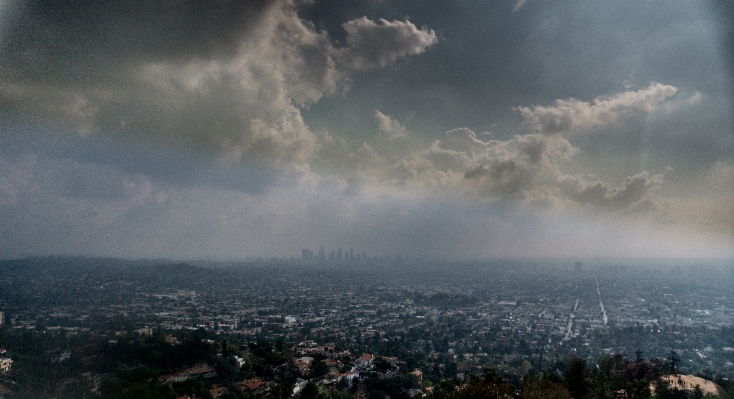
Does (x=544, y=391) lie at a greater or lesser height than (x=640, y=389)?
greater

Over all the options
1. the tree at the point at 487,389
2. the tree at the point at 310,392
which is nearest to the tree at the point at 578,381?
the tree at the point at 487,389

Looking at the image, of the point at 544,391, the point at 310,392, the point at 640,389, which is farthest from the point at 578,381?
the point at 310,392

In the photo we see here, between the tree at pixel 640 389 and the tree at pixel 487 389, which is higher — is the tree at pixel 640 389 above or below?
below

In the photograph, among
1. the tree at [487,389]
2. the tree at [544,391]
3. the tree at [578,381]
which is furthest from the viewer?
the tree at [578,381]

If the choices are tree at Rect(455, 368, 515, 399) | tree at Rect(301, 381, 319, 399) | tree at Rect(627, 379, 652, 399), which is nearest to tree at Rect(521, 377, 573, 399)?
tree at Rect(455, 368, 515, 399)

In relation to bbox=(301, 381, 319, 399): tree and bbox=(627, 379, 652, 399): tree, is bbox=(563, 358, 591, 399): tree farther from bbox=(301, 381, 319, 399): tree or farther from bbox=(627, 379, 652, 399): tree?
bbox=(301, 381, 319, 399): tree

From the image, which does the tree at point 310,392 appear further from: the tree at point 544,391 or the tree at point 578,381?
the tree at point 578,381

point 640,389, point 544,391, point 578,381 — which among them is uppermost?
point 544,391

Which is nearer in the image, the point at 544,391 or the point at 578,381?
the point at 544,391

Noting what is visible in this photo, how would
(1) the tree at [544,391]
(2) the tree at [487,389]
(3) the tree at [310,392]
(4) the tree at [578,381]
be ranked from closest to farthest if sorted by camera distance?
(2) the tree at [487,389]
(1) the tree at [544,391]
(4) the tree at [578,381]
(3) the tree at [310,392]

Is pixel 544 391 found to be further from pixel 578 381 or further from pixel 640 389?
pixel 640 389

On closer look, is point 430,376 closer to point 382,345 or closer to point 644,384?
point 382,345
